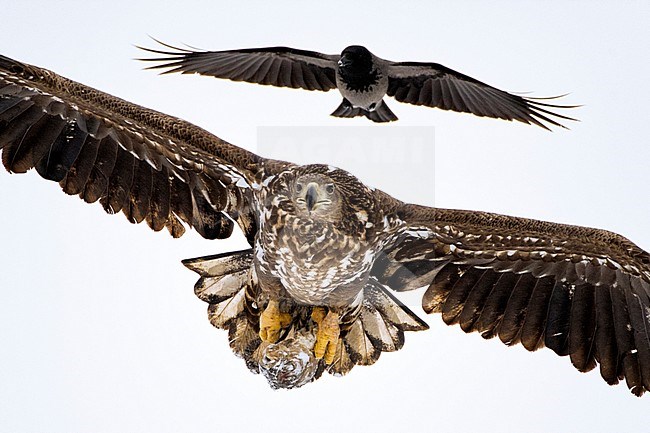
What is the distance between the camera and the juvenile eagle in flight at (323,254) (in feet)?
23.3

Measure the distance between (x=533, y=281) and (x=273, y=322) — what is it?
1955 millimetres

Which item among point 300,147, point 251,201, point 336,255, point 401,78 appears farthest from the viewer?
point 401,78

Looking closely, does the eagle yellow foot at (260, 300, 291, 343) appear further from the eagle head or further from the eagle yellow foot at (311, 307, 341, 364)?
the eagle head

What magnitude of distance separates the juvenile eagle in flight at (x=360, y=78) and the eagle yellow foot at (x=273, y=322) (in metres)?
3.90

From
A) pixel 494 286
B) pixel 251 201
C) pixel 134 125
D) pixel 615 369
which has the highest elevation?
pixel 134 125

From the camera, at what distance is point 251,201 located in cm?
Result: 735

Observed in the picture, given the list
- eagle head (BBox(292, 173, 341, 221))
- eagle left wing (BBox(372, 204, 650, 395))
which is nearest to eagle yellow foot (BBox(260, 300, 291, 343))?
eagle left wing (BBox(372, 204, 650, 395))

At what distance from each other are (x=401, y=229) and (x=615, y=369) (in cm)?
184

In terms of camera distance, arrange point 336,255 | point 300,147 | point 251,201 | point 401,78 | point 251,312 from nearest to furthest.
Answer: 1. point 336,255
2. point 251,201
3. point 251,312
4. point 300,147
5. point 401,78

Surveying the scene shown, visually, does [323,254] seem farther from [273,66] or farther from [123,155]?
[273,66]

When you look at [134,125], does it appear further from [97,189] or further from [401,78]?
[401,78]

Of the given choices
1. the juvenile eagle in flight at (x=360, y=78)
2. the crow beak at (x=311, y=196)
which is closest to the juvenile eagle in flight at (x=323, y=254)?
the crow beak at (x=311, y=196)

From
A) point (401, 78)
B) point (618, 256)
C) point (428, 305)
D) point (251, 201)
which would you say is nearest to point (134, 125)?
point (251, 201)

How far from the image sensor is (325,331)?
754cm
